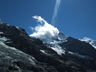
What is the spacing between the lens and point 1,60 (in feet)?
429

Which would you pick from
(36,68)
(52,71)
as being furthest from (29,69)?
(52,71)

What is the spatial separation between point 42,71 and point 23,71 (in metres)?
27.8

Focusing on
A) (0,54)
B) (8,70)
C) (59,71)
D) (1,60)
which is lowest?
(8,70)

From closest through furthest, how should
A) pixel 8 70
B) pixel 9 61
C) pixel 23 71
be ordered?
pixel 8 70 < pixel 23 71 < pixel 9 61

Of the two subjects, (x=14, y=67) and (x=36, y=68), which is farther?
(x=36, y=68)

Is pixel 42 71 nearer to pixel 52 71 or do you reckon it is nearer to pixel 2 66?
pixel 52 71

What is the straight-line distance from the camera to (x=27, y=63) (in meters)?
147

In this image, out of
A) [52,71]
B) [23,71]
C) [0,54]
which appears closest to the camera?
[23,71]

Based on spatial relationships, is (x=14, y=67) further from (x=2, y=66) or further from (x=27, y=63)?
(x=27, y=63)

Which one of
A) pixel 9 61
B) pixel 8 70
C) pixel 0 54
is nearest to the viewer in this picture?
pixel 8 70

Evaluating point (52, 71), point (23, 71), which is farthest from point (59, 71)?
point (23, 71)

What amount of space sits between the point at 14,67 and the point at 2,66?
32.8ft

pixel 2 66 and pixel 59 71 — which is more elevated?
pixel 59 71

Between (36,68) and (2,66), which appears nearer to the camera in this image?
(2,66)
